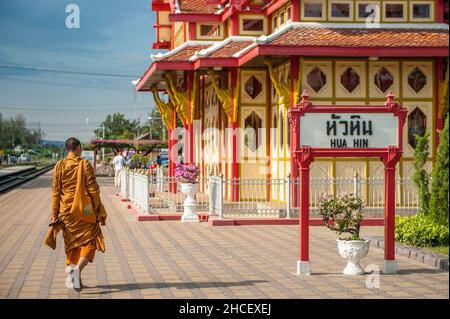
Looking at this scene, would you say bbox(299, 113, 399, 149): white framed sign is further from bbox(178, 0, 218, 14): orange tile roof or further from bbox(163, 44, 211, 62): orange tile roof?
bbox(178, 0, 218, 14): orange tile roof

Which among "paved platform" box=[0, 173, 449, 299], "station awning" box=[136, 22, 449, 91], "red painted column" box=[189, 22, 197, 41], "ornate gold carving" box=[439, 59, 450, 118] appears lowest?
"paved platform" box=[0, 173, 449, 299]

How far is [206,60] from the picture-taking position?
23.2m

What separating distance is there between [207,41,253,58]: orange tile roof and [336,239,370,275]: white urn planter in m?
12.3

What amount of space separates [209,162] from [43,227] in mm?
10525

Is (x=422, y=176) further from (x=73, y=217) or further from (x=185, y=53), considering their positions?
(x=185, y=53)

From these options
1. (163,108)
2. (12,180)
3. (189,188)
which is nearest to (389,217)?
(189,188)

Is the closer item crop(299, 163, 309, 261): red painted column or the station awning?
crop(299, 163, 309, 261): red painted column

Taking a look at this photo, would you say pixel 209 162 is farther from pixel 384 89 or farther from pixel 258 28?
pixel 384 89

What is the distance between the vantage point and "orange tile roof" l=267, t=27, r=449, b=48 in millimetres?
20219

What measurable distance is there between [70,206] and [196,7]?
19.0 metres

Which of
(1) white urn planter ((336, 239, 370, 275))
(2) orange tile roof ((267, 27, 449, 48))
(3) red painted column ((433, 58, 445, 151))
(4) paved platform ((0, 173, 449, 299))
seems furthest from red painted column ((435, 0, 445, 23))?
(1) white urn planter ((336, 239, 370, 275))

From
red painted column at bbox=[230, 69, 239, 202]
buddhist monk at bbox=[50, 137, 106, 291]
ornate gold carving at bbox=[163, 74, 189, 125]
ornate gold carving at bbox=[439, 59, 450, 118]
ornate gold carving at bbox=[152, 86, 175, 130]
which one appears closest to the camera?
buddhist monk at bbox=[50, 137, 106, 291]

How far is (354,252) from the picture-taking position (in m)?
11.5

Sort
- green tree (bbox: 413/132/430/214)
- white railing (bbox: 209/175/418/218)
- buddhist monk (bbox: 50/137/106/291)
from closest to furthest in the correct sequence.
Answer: buddhist monk (bbox: 50/137/106/291) < green tree (bbox: 413/132/430/214) < white railing (bbox: 209/175/418/218)
